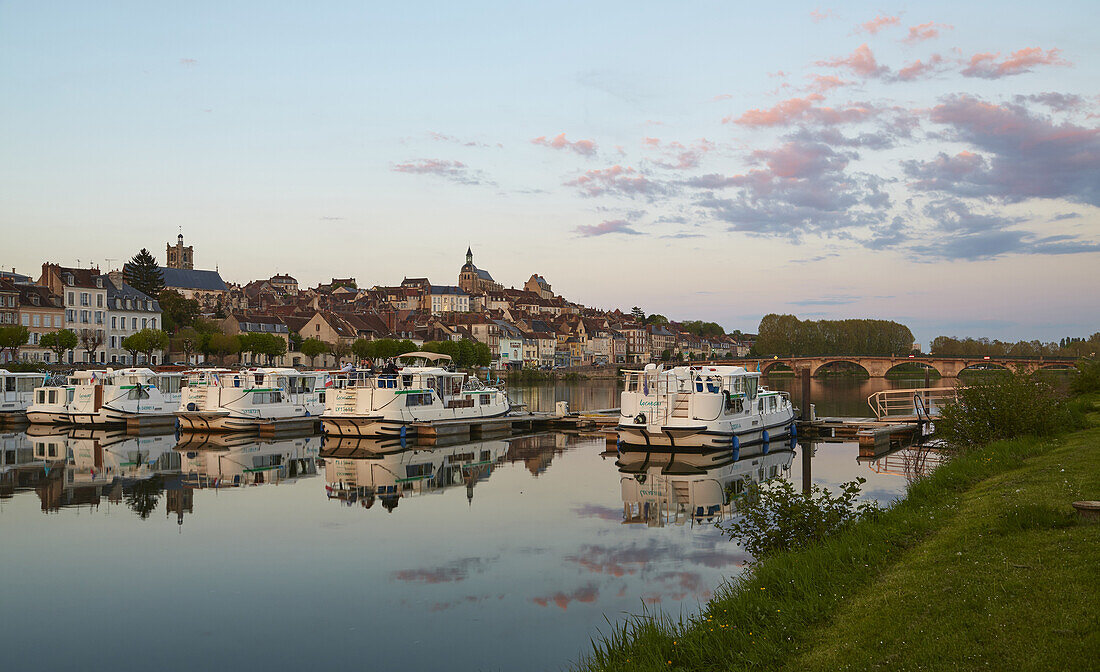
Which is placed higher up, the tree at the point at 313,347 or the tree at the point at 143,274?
the tree at the point at 143,274

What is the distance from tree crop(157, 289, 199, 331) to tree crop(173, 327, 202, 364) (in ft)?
31.6

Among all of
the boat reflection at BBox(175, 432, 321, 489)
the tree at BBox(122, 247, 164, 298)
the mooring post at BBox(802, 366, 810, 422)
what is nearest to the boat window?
the boat reflection at BBox(175, 432, 321, 489)

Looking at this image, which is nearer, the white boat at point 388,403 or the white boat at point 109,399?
the white boat at point 388,403

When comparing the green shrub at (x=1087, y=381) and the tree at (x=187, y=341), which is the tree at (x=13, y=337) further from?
the green shrub at (x=1087, y=381)

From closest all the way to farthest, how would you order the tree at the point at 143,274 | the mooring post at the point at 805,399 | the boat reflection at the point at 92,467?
1. the boat reflection at the point at 92,467
2. the mooring post at the point at 805,399
3. the tree at the point at 143,274

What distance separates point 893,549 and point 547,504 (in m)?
12.5

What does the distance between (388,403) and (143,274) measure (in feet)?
337

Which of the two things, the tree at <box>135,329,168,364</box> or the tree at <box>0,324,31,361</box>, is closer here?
the tree at <box>0,324,31,361</box>

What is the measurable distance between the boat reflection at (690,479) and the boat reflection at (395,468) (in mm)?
4645

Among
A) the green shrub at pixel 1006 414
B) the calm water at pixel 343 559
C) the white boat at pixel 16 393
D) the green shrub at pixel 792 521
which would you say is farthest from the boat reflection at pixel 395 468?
the white boat at pixel 16 393

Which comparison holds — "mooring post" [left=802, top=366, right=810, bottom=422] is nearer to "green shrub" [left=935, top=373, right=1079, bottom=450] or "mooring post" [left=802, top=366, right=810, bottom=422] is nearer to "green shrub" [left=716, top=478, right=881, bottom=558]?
"green shrub" [left=935, top=373, right=1079, bottom=450]

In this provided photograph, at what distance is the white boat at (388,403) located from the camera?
37.1 m

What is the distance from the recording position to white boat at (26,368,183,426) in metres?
43.9

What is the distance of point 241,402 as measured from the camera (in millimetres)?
40719
